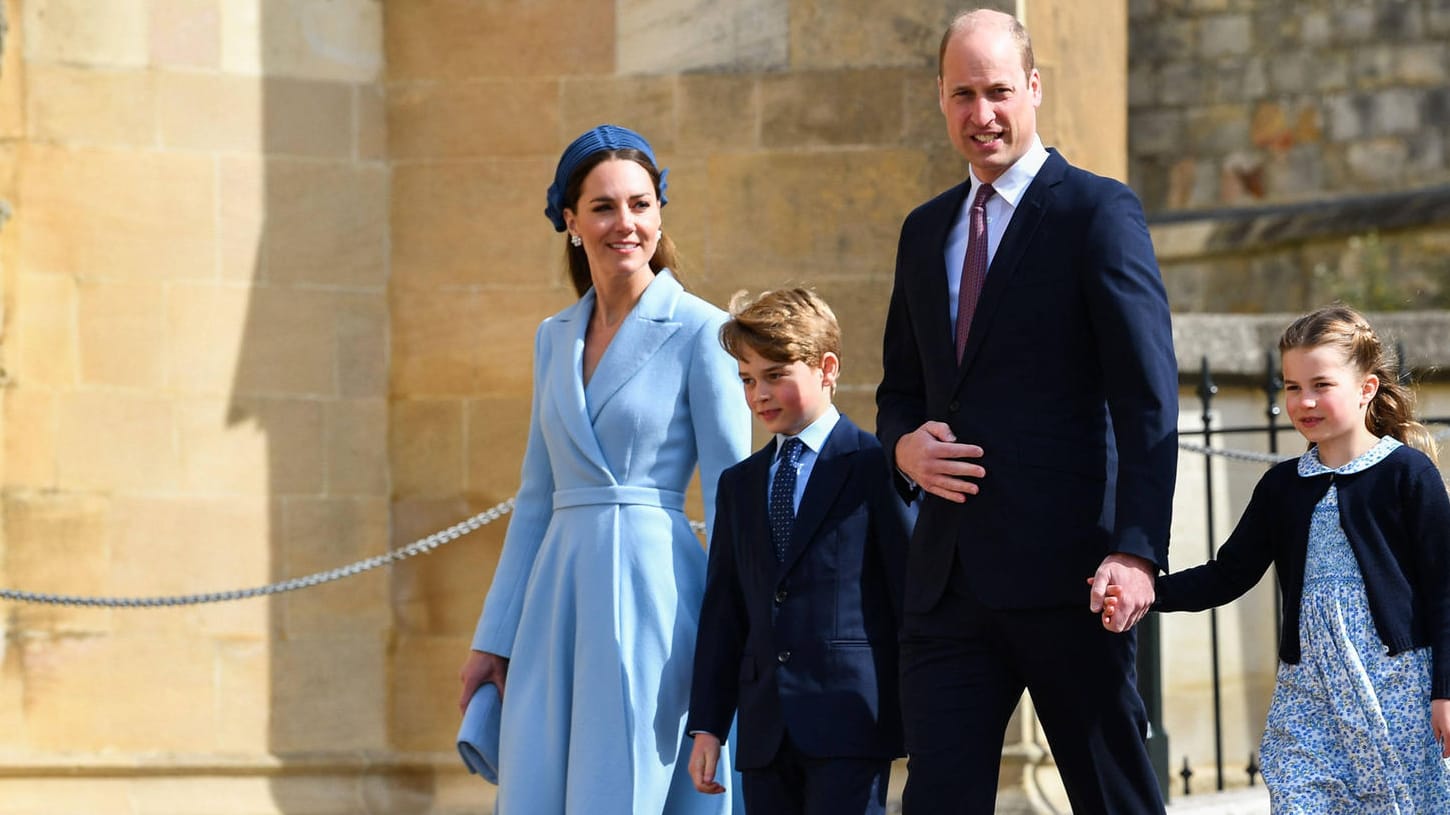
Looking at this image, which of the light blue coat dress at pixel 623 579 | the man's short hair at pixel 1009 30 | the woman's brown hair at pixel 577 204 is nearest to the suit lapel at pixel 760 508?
the light blue coat dress at pixel 623 579

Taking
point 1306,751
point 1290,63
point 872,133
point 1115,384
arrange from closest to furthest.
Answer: point 1115,384
point 1306,751
point 872,133
point 1290,63

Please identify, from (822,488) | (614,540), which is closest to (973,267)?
(822,488)

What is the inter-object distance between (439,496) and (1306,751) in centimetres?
330

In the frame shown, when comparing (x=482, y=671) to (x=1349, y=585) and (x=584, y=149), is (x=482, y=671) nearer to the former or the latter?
(x=584, y=149)

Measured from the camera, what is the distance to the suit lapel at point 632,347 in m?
4.12

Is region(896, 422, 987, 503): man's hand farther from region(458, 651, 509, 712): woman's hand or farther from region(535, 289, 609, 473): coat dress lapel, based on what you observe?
region(458, 651, 509, 712): woman's hand

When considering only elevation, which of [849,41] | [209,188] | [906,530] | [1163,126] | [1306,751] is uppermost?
[1163,126]

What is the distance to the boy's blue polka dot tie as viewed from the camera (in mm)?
3824

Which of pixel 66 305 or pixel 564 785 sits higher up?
pixel 66 305

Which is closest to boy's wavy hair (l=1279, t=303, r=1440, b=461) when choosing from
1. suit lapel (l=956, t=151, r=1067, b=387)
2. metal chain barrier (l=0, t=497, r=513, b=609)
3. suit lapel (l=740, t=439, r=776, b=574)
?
suit lapel (l=956, t=151, r=1067, b=387)

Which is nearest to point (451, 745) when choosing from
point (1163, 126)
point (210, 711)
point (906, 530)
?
point (210, 711)

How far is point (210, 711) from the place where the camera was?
6.30 meters

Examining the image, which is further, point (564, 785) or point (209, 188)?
point (209, 188)

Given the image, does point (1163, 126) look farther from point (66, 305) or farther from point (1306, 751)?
point (1306, 751)
